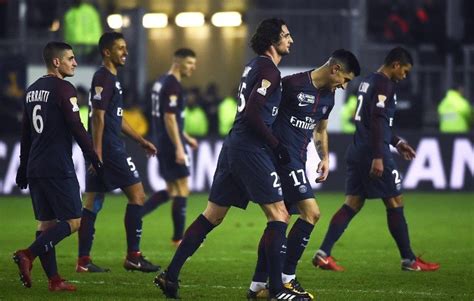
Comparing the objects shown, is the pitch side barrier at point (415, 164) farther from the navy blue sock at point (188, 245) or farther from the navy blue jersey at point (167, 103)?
the navy blue sock at point (188, 245)

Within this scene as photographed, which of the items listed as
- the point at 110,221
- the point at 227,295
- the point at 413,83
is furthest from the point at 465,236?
the point at 413,83

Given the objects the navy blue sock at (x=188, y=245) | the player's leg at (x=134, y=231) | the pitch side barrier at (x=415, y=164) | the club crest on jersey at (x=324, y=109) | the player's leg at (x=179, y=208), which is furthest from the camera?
the pitch side barrier at (x=415, y=164)

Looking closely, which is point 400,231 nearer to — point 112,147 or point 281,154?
point 112,147

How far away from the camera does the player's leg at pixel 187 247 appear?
1127 cm

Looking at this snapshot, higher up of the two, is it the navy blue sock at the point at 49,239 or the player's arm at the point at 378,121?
the player's arm at the point at 378,121

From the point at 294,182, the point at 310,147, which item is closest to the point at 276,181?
the point at 294,182

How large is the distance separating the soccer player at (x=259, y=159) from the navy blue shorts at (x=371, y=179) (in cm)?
295

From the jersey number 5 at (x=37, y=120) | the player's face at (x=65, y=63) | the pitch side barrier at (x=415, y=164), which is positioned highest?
the player's face at (x=65, y=63)

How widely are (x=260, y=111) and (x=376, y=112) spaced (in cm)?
298

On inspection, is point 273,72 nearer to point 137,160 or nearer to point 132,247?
point 132,247

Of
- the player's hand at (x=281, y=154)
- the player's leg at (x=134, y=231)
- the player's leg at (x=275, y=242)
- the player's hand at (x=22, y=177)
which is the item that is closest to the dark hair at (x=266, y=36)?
the player's hand at (x=281, y=154)

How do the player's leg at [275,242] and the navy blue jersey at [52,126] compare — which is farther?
the navy blue jersey at [52,126]

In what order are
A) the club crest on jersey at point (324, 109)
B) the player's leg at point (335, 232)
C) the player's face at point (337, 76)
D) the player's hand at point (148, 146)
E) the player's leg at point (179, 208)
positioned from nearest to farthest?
the player's face at point (337, 76) → the club crest on jersey at point (324, 109) → the player's leg at point (335, 232) → the player's hand at point (148, 146) → the player's leg at point (179, 208)

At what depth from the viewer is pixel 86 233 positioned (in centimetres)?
1379
